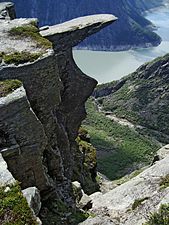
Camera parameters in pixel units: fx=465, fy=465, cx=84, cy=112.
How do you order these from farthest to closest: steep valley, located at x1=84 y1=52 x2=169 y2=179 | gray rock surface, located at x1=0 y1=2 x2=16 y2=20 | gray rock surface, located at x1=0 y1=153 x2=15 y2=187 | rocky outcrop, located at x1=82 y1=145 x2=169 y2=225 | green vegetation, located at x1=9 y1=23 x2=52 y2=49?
steep valley, located at x1=84 y1=52 x2=169 y2=179 → gray rock surface, located at x1=0 y1=2 x2=16 y2=20 → green vegetation, located at x1=9 y1=23 x2=52 y2=49 → rocky outcrop, located at x1=82 y1=145 x2=169 y2=225 → gray rock surface, located at x1=0 y1=153 x2=15 y2=187

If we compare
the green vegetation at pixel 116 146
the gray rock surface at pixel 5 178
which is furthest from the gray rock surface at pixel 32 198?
the green vegetation at pixel 116 146

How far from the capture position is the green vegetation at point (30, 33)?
27.0m

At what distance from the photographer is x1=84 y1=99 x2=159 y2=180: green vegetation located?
86875mm

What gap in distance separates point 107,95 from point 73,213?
485ft

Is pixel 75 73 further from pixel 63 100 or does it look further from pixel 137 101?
pixel 137 101

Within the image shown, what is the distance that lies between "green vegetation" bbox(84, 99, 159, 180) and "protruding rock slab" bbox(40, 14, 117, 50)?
149ft

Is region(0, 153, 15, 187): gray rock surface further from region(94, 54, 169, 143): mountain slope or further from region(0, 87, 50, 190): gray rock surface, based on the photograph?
region(94, 54, 169, 143): mountain slope

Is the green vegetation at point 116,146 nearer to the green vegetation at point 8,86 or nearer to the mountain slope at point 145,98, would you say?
the mountain slope at point 145,98

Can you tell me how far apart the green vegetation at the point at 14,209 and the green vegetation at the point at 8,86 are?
20.9ft

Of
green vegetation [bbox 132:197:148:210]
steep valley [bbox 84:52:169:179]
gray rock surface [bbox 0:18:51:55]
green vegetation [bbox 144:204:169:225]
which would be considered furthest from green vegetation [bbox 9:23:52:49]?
steep valley [bbox 84:52:169:179]

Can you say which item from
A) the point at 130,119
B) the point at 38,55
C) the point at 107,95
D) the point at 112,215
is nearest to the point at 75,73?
the point at 38,55

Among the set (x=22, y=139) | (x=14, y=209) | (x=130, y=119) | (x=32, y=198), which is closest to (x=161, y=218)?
(x=32, y=198)

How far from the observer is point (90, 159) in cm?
5053

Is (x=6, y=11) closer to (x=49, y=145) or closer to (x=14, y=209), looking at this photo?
(x=49, y=145)
